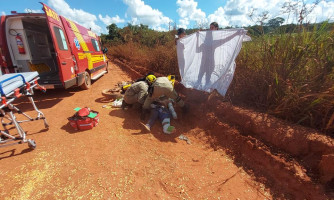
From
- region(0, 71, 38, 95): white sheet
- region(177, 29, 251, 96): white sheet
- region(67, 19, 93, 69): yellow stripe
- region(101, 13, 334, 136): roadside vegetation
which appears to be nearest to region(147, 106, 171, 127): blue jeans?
region(177, 29, 251, 96): white sheet

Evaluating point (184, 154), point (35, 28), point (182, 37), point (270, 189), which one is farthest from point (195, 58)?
point (35, 28)

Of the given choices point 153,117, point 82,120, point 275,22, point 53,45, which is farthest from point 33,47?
point 275,22

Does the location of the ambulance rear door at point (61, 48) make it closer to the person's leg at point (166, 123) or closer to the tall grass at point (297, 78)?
the person's leg at point (166, 123)

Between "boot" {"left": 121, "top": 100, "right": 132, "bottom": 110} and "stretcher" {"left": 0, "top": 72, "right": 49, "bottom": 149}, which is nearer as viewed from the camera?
"stretcher" {"left": 0, "top": 72, "right": 49, "bottom": 149}

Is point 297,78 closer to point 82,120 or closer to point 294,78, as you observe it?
point 294,78

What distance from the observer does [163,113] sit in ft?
11.7

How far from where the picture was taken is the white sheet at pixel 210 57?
323 cm

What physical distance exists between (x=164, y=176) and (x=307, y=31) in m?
3.32

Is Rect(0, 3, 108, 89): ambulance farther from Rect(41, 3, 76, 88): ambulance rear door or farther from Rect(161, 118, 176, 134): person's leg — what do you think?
Rect(161, 118, 176, 134): person's leg

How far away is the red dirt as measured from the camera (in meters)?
1.94

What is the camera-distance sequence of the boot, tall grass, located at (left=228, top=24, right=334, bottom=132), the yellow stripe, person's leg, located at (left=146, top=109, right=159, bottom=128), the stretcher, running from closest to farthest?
the stretcher, tall grass, located at (left=228, top=24, right=334, bottom=132), person's leg, located at (left=146, top=109, right=159, bottom=128), the boot, the yellow stripe

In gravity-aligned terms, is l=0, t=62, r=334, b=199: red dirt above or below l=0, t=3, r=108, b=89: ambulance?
below

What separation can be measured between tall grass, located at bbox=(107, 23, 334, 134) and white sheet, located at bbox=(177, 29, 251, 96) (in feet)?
1.39

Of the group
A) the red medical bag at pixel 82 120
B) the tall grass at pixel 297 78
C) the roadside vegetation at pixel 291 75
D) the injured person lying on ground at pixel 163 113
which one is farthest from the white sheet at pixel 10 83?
the tall grass at pixel 297 78
